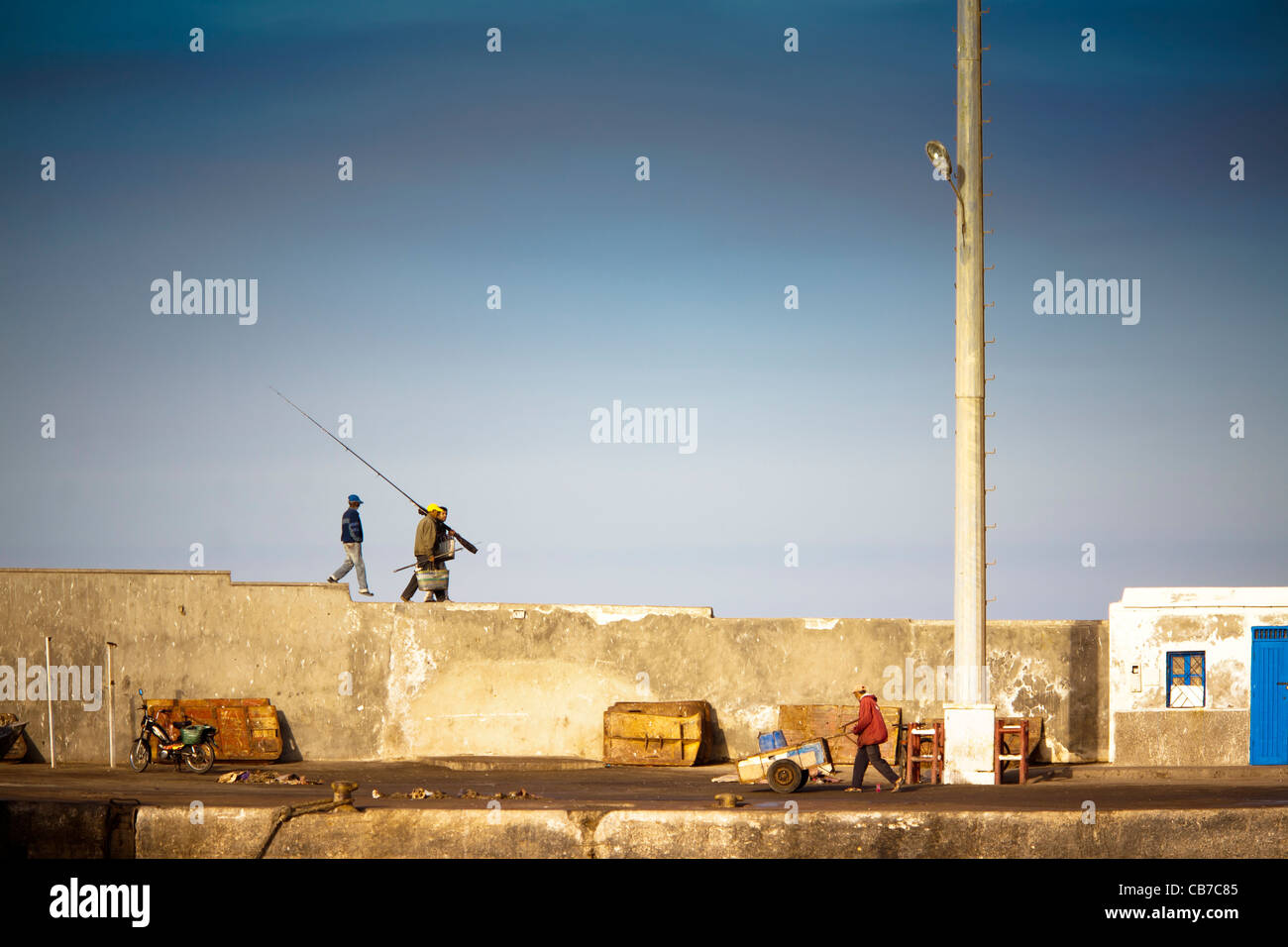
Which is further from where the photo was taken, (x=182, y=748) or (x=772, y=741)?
(x=182, y=748)

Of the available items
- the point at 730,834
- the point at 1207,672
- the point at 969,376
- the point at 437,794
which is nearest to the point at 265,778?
the point at 437,794

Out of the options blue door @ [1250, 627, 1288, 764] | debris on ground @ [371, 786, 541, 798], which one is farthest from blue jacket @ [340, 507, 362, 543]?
blue door @ [1250, 627, 1288, 764]

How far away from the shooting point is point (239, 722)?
67.9 feet

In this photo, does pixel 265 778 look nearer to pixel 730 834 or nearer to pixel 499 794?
pixel 499 794

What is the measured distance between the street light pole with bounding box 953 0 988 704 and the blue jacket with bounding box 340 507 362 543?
981cm

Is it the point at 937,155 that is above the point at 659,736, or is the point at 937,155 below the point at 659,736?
above

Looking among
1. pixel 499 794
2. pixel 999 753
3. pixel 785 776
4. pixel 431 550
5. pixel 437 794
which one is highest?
pixel 431 550

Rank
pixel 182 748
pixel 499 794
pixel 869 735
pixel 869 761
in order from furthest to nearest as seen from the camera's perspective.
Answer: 1. pixel 182 748
2. pixel 869 761
3. pixel 869 735
4. pixel 499 794

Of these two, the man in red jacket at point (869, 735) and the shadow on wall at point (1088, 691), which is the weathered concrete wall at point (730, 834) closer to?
the man in red jacket at point (869, 735)

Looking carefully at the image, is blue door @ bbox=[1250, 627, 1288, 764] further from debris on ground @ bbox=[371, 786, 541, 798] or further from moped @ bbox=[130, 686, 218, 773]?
moped @ bbox=[130, 686, 218, 773]

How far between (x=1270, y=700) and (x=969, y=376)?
693cm

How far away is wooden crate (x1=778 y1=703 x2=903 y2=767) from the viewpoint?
20.0m

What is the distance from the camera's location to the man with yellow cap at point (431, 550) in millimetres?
22016

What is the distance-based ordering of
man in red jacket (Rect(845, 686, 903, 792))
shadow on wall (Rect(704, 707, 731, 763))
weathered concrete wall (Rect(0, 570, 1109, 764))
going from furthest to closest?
weathered concrete wall (Rect(0, 570, 1109, 764))
shadow on wall (Rect(704, 707, 731, 763))
man in red jacket (Rect(845, 686, 903, 792))
